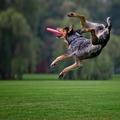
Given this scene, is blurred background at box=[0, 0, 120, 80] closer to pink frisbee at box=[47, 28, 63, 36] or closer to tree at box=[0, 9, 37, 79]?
tree at box=[0, 9, 37, 79]

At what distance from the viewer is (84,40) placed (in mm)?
10055

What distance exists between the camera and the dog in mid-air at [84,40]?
9562mm

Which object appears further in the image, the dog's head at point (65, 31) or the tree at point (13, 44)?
the tree at point (13, 44)

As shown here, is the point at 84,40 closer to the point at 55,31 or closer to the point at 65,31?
the point at 65,31

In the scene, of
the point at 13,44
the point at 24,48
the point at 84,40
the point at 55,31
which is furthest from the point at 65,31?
the point at 24,48

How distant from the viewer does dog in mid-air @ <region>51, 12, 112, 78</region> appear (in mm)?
9562

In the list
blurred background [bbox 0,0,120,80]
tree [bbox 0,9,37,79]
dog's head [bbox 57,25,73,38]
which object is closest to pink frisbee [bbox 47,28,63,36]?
dog's head [bbox 57,25,73,38]

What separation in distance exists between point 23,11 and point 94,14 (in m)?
Result: 30.4

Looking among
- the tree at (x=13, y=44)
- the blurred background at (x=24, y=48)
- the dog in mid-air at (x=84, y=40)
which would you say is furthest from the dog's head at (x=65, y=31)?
the tree at (x=13, y=44)

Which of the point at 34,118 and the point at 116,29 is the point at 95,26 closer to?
the point at 34,118

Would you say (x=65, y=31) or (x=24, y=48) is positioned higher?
(x=24, y=48)

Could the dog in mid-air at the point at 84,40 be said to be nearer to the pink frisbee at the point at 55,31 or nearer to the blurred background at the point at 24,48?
the pink frisbee at the point at 55,31

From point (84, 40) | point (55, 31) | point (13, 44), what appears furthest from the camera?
point (13, 44)

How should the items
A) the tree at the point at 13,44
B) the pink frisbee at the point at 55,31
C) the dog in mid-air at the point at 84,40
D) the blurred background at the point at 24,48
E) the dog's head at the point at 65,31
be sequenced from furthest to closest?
the blurred background at the point at 24,48
the tree at the point at 13,44
the dog's head at the point at 65,31
the pink frisbee at the point at 55,31
the dog in mid-air at the point at 84,40
